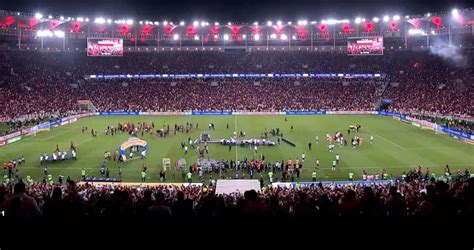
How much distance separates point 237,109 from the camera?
267 ft

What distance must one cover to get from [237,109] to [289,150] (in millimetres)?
38906

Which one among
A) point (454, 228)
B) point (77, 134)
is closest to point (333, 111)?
point (77, 134)

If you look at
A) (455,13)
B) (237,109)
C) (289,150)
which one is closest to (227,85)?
Result: (237,109)

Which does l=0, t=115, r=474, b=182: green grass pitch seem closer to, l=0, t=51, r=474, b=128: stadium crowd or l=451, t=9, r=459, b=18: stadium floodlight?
l=0, t=51, r=474, b=128: stadium crowd

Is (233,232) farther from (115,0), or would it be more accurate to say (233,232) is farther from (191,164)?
(115,0)

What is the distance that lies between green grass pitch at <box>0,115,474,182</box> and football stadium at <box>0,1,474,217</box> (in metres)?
0.24

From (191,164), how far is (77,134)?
2343 cm

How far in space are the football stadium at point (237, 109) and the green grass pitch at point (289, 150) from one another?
9.3 inches

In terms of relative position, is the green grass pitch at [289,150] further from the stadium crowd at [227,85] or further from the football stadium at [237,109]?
the stadium crowd at [227,85]

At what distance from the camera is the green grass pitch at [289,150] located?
117ft

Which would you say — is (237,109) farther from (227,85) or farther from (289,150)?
(289,150)

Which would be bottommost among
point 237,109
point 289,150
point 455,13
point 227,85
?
point 289,150

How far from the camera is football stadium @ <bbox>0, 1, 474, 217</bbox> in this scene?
30484 millimetres

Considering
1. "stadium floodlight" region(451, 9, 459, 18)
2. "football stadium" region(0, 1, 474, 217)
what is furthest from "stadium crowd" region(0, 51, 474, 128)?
"stadium floodlight" region(451, 9, 459, 18)
